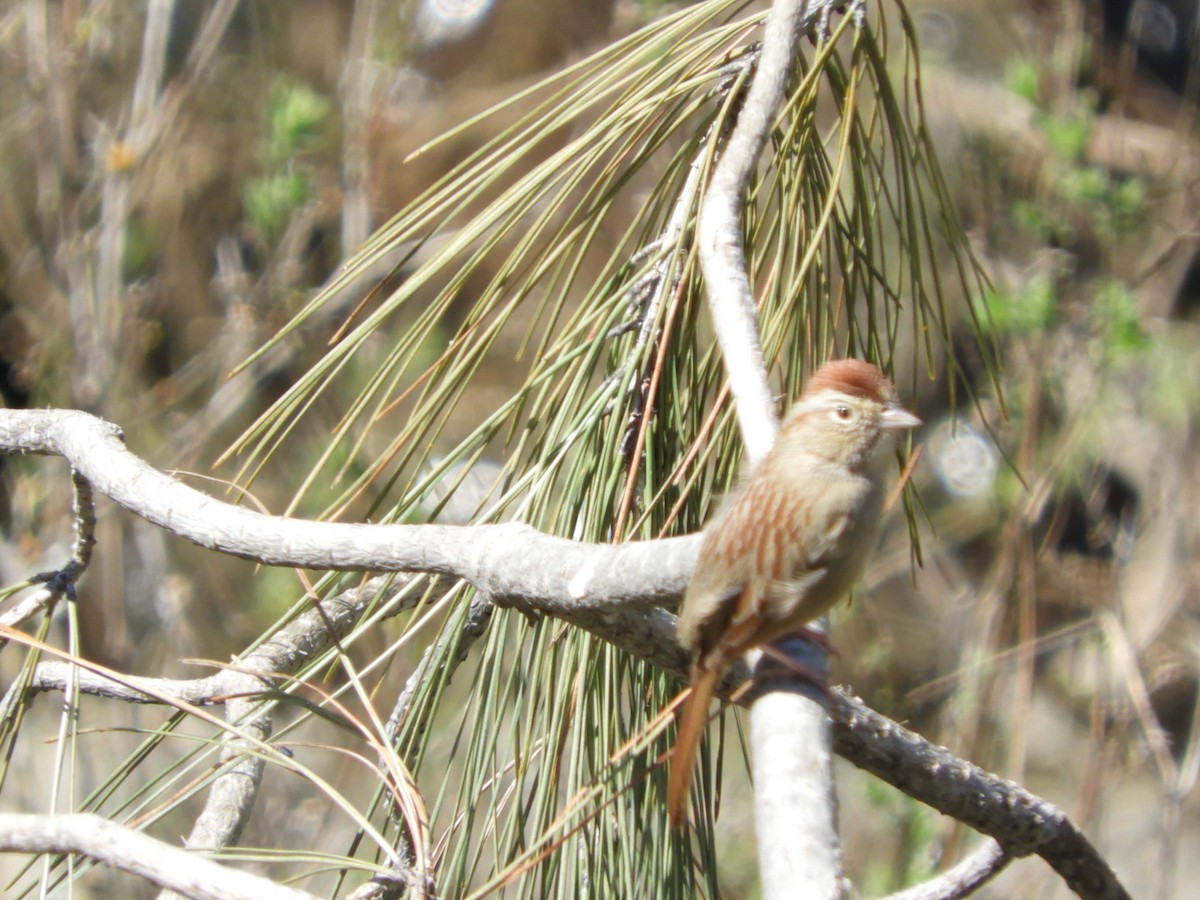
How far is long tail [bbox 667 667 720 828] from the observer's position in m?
1.17

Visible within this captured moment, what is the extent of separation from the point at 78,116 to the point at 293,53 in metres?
1.12

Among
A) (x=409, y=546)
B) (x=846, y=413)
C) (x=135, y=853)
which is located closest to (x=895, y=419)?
(x=846, y=413)

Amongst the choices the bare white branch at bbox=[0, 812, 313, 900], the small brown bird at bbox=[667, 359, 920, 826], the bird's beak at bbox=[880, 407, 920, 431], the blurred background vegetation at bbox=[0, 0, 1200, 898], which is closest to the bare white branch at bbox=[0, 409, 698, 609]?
the small brown bird at bbox=[667, 359, 920, 826]

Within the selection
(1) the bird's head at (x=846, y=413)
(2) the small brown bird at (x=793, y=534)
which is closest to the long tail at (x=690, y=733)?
(2) the small brown bird at (x=793, y=534)

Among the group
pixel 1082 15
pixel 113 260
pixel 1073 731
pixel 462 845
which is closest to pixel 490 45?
pixel 113 260

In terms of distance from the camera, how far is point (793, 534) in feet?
4.18

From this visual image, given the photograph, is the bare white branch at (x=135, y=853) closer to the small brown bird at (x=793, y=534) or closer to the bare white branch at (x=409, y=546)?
the bare white branch at (x=409, y=546)

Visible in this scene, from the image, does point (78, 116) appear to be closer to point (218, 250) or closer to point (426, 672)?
point (218, 250)

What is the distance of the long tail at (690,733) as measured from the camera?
1.17 metres

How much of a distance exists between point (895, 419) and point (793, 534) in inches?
11.4

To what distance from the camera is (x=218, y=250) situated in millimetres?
5008

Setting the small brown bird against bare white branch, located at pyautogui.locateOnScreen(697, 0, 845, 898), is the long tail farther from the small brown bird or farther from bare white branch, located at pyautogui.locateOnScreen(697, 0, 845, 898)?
bare white branch, located at pyautogui.locateOnScreen(697, 0, 845, 898)

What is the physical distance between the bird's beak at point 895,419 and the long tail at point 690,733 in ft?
1.52

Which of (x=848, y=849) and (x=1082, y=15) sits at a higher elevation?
(x=1082, y=15)
